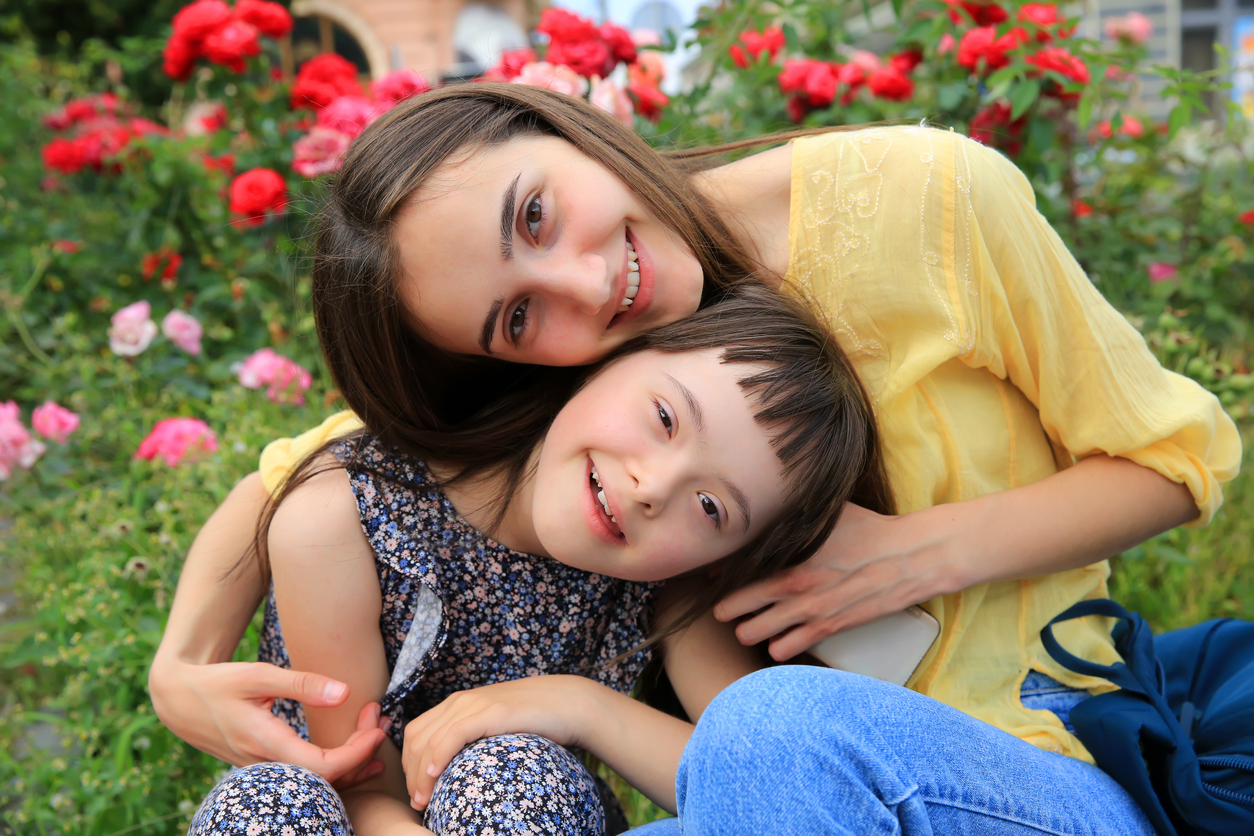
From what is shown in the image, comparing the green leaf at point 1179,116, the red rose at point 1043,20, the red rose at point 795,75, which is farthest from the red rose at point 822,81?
the green leaf at point 1179,116

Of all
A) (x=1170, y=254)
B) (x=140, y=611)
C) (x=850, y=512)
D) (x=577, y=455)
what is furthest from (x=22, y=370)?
(x=1170, y=254)

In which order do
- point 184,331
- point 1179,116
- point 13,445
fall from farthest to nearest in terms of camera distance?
point 184,331 → point 13,445 → point 1179,116

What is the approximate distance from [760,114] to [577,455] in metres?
2.03

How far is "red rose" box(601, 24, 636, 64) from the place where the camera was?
7.77 ft

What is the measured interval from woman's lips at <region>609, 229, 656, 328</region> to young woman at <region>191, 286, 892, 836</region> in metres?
0.04

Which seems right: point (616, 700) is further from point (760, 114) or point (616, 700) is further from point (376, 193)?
point (760, 114)

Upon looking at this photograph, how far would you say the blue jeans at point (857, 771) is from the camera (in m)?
0.95

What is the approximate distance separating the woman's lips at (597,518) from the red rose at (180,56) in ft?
7.88

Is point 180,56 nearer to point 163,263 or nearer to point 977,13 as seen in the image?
point 163,263

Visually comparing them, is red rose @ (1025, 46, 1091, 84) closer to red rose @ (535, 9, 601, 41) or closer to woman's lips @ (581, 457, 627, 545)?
red rose @ (535, 9, 601, 41)

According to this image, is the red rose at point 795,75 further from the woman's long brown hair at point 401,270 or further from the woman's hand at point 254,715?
the woman's hand at point 254,715

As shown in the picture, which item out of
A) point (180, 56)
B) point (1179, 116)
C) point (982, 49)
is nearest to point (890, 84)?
point (982, 49)

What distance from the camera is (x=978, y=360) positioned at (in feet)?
4.36

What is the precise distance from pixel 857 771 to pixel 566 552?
1.39 feet
